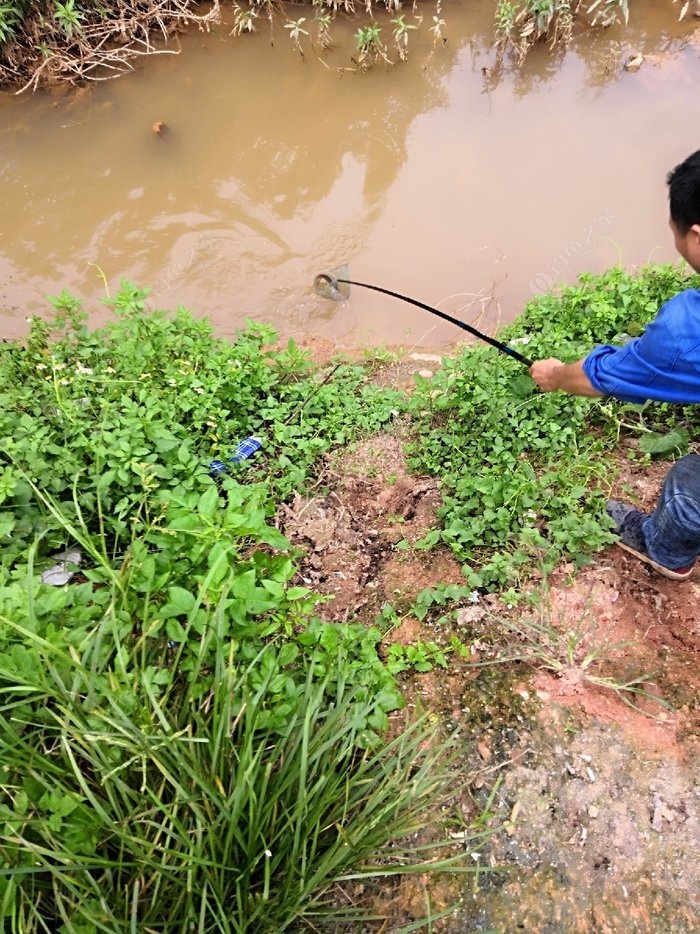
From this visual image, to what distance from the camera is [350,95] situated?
18.0 ft

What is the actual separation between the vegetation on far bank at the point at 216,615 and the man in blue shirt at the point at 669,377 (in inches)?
13.4

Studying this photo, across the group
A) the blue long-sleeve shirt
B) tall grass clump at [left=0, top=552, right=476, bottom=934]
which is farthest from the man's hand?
tall grass clump at [left=0, top=552, right=476, bottom=934]

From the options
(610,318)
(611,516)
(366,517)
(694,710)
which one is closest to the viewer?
(694,710)

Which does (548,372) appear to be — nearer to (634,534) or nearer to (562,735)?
(634,534)

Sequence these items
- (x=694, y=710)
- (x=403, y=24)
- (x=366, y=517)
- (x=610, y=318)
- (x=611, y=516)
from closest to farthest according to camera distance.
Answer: (x=694, y=710), (x=611, y=516), (x=366, y=517), (x=610, y=318), (x=403, y=24)

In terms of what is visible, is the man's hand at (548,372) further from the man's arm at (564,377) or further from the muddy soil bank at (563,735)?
the muddy soil bank at (563,735)

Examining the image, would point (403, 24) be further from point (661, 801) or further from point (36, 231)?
point (661, 801)

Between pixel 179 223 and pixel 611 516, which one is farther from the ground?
pixel 611 516

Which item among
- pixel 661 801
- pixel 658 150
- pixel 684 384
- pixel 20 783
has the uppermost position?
pixel 658 150

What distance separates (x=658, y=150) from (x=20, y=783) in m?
6.03

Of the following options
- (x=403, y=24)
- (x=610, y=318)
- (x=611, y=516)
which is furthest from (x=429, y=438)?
(x=403, y=24)

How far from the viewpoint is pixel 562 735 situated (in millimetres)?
2152

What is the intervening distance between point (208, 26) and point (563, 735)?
6968 mm

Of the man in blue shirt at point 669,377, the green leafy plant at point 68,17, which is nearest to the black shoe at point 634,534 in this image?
the man in blue shirt at point 669,377
